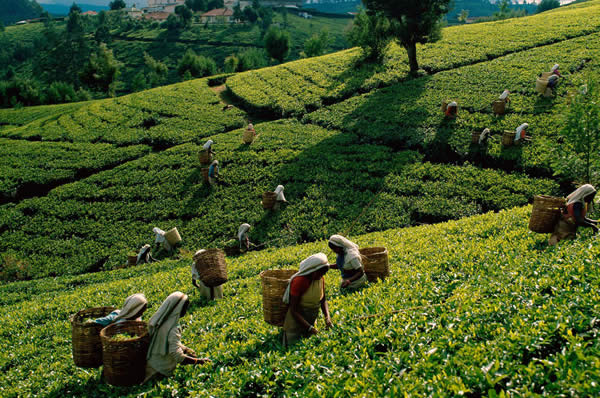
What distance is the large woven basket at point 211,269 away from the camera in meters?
10.6

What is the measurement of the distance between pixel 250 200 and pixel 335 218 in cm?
571

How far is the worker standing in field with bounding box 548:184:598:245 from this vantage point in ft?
28.5

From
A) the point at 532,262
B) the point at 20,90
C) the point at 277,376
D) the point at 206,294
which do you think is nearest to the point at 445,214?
the point at 532,262

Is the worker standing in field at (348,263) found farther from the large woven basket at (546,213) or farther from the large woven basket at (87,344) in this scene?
the large woven basket at (87,344)

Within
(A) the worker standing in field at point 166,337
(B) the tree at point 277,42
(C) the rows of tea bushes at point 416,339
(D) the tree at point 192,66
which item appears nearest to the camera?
(C) the rows of tea bushes at point 416,339

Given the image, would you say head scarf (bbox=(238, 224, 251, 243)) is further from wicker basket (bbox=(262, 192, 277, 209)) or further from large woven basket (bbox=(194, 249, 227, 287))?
large woven basket (bbox=(194, 249, 227, 287))

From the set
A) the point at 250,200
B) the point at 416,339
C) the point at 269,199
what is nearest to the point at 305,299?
the point at 416,339

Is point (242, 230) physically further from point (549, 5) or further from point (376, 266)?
point (549, 5)

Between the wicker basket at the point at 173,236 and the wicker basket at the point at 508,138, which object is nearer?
the wicker basket at the point at 173,236

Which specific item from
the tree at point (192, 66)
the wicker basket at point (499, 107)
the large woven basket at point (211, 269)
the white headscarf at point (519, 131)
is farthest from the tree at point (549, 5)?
the large woven basket at point (211, 269)

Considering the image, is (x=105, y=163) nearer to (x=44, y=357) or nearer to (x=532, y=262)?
(x=44, y=357)

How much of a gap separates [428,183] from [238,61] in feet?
202

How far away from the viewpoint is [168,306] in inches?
249

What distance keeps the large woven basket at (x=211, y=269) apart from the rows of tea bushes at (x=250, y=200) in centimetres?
796
